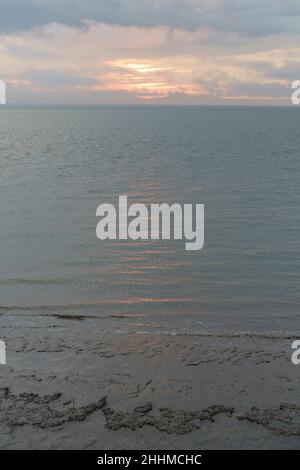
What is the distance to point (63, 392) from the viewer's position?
10047mm

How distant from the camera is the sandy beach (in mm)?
8602

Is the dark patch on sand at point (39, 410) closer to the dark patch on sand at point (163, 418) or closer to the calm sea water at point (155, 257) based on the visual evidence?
the dark patch on sand at point (163, 418)

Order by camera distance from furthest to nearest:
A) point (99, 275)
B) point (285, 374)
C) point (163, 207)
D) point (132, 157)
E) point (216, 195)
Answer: point (132, 157) → point (216, 195) → point (163, 207) → point (99, 275) → point (285, 374)

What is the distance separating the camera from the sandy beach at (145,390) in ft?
28.2

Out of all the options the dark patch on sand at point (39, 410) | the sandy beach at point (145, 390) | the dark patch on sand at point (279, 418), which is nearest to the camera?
the sandy beach at point (145, 390)

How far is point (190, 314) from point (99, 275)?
14.8ft

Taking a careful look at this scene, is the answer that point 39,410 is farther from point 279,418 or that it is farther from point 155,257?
point 155,257

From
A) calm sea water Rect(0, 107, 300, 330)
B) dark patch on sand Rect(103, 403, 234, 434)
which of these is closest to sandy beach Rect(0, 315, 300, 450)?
dark patch on sand Rect(103, 403, 234, 434)

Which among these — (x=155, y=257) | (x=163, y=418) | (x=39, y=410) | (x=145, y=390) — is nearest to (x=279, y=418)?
(x=163, y=418)

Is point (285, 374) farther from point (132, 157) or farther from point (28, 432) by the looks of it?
point (132, 157)

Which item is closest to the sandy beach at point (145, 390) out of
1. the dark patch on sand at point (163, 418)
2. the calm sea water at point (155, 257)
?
the dark patch on sand at point (163, 418)

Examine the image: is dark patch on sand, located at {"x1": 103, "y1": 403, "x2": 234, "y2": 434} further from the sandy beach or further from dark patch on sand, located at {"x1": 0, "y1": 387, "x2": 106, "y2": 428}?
dark patch on sand, located at {"x1": 0, "y1": 387, "x2": 106, "y2": 428}

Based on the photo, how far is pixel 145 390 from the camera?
1015 centimetres
